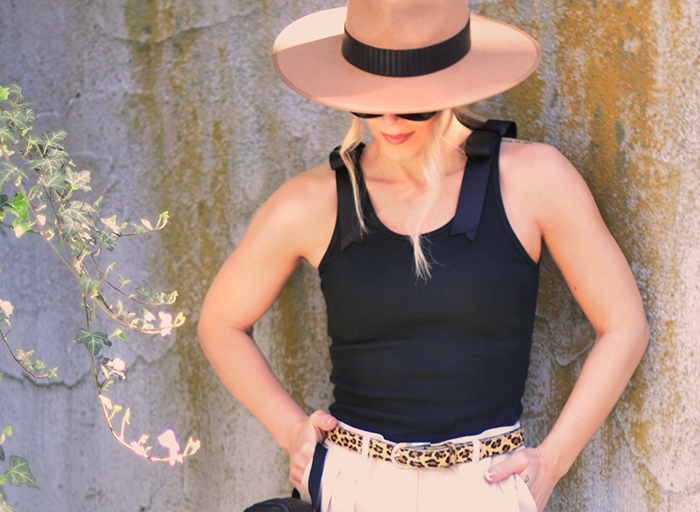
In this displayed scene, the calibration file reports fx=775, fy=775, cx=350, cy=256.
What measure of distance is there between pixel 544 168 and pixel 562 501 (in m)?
0.90

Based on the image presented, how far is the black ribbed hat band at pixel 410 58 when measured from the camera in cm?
150

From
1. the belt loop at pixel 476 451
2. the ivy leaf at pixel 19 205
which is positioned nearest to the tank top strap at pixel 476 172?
the belt loop at pixel 476 451

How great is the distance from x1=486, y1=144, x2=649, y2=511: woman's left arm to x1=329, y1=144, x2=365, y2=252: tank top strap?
1.12 feet

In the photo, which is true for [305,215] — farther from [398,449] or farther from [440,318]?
[398,449]

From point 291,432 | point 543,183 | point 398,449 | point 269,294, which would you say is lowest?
point 291,432

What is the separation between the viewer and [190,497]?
232 cm

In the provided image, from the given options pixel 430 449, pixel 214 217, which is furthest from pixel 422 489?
pixel 214 217

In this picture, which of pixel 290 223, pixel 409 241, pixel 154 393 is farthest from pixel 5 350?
pixel 409 241

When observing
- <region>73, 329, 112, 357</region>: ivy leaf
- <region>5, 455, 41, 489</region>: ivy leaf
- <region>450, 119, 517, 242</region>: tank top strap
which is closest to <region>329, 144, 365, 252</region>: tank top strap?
<region>450, 119, 517, 242</region>: tank top strap

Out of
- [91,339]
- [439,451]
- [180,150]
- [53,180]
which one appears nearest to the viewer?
[53,180]

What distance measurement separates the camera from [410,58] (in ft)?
4.90

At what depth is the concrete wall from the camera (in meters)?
1.74

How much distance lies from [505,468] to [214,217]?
3.58 feet

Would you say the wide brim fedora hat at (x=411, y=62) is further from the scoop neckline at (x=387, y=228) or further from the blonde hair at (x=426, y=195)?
the scoop neckline at (x=387, y=228)
